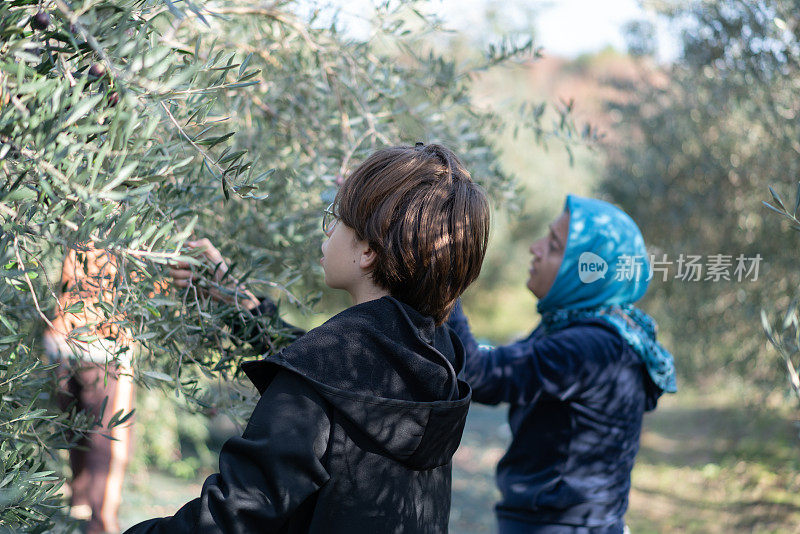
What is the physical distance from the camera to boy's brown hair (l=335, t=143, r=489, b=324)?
4.57ft

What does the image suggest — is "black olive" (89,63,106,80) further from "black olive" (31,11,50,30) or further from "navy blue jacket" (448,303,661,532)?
"navy blue jacket" (448,303,661,532)

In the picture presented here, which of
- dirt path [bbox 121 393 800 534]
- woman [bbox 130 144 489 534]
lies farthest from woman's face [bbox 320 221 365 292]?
dirt path [bbox 121 393 800 534]

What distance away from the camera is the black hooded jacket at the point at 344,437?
123 cm

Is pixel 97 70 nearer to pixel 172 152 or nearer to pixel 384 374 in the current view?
pixel 172 152

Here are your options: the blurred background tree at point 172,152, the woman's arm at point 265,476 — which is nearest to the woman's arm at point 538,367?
the blurred background tree at point 172,152

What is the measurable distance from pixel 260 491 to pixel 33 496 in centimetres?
39

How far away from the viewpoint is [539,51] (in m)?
2.48

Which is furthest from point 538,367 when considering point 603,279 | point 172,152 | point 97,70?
point 97,70

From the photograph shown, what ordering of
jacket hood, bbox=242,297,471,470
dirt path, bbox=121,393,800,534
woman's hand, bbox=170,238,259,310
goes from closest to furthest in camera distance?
jacket hood, bbox=242,297,471,470
woman's hand, bbox=170,238,259,310
dirt path, bbox=121,393,800,534

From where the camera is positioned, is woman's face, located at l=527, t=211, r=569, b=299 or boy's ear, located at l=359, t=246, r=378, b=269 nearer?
boy's ear, located at l=359, t=246, r=378, b=269

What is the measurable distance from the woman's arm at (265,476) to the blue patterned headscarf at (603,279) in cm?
147

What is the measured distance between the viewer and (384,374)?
138 centimetres

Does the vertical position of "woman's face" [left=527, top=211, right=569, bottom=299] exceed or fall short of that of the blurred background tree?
it falls short

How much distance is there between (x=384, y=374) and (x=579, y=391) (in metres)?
1.15
